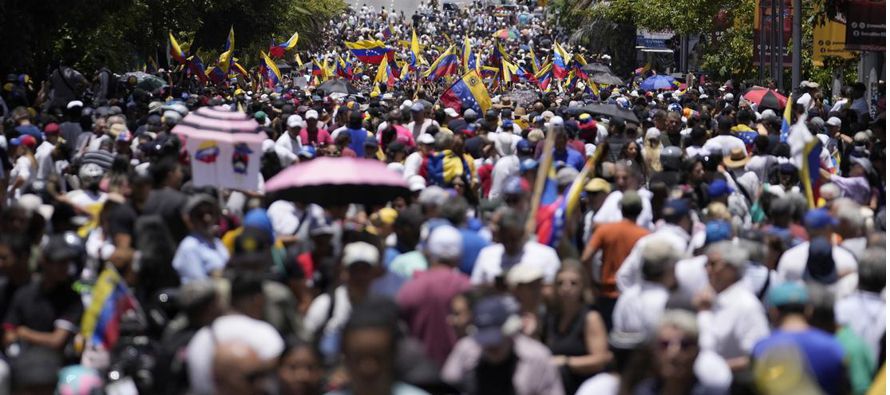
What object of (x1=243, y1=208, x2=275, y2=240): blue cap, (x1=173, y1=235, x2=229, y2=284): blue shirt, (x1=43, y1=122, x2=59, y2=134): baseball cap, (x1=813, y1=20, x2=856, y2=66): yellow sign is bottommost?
(x1=813, y1=20, x2=856, y2=66): yellow sign

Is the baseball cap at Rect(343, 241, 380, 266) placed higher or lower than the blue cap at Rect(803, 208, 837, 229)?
higher

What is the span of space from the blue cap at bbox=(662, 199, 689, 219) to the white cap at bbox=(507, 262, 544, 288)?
7.26ft

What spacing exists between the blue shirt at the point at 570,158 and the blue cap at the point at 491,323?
7.88m

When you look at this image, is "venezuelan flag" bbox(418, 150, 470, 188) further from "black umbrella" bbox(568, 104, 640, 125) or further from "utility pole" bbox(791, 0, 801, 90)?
"utility pole" bbox(791, 0, 801, 90)

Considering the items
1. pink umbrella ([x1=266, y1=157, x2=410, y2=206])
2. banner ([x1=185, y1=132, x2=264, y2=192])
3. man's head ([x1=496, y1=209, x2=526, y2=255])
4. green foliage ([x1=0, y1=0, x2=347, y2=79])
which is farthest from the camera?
green foliage ([x1=0, y1=0, x2=347, y2=79])

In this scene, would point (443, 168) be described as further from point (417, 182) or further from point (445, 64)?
point (445, 64)

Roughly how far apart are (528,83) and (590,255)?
115 ft

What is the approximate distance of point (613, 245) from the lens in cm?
979

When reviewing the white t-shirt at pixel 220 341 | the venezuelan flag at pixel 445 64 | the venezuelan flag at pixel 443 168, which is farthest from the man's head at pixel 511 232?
the venezuelan flag at pixel 445 64

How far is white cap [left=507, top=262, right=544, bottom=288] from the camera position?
7.90m

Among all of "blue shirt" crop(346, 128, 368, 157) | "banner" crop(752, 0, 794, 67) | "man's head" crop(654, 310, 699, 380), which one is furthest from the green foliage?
"man's head" crop(654, 310, 699, 380)

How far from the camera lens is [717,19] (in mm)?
44750

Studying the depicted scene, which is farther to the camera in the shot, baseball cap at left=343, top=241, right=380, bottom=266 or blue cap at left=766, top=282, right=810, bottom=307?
baseball cap at left=343, top=241, right=380, bottom=266

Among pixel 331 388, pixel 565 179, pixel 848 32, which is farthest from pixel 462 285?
pixel 848 32
